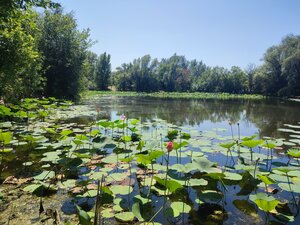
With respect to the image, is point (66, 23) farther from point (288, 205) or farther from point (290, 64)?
point (290, 64)

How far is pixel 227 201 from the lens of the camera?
3582mm

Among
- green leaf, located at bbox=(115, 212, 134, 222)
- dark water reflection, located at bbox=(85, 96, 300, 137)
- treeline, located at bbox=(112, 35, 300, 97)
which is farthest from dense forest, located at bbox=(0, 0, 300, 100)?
green leaf, located at bbox=(115, 212, 134, 222)

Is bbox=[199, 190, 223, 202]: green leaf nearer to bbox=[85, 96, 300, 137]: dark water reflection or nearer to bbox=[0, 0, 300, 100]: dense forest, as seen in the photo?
bbox=[0, 0, 300, 100]: dense forest

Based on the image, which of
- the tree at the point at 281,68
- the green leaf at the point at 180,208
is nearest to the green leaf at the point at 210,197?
the green leaf at the point at 180,208

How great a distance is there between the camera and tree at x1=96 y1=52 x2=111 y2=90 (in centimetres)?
6041

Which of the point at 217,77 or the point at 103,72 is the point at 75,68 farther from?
the point at 217,77

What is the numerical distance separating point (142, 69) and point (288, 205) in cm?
6069

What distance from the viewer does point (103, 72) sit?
200 ft

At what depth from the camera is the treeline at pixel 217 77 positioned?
43.6m

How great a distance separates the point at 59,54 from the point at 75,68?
1552mm

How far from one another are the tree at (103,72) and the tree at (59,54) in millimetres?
40751

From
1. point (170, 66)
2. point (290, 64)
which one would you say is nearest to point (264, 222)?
point (290, 64)

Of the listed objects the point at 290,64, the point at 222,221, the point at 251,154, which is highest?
the point at 290,64

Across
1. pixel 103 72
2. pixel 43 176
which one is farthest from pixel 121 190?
pixel 103 72
